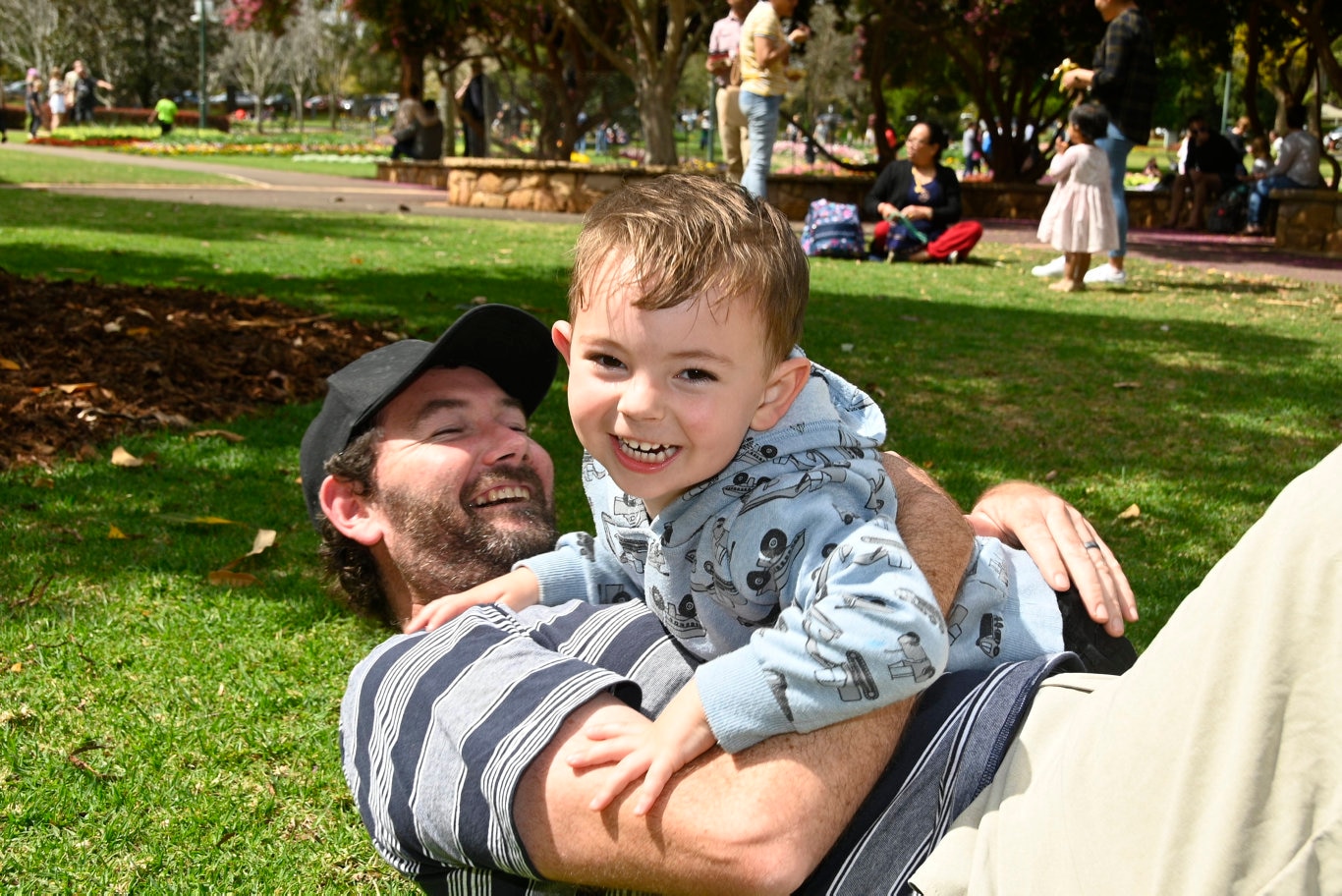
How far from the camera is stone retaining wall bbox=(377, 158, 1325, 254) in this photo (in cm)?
1638

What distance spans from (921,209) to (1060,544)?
11444mm

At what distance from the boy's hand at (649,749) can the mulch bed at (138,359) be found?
405cm

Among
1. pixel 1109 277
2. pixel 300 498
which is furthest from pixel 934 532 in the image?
pixel 1109 277

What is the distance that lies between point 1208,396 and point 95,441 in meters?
5.69

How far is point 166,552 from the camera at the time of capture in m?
→ 4.45

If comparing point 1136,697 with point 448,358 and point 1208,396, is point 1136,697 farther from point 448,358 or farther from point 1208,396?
point 1208,396

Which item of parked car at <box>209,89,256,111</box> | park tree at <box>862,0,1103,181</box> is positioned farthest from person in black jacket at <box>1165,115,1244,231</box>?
parked car at <box>209,89,256,111</box>

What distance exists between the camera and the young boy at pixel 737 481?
1942mm

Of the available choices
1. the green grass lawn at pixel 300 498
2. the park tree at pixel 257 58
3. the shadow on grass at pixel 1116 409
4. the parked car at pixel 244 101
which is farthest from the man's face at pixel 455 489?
the parked car at pixel 244 101

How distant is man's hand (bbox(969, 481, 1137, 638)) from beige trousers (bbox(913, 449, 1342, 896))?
0.66 metres

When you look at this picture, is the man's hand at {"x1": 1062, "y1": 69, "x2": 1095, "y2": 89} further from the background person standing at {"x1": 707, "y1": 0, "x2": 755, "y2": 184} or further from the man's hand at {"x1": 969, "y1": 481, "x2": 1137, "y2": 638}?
the man's hand at {"x1": 969, "y1": 481, "x2": 1137, "y2": 638}

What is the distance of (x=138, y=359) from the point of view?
6691 millimetres

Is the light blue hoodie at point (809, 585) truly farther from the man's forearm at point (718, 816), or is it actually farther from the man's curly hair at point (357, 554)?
the man's curly hair at point (357, 554)

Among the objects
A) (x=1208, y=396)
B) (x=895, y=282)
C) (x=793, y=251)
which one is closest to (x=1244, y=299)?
(x=895, y=282)
